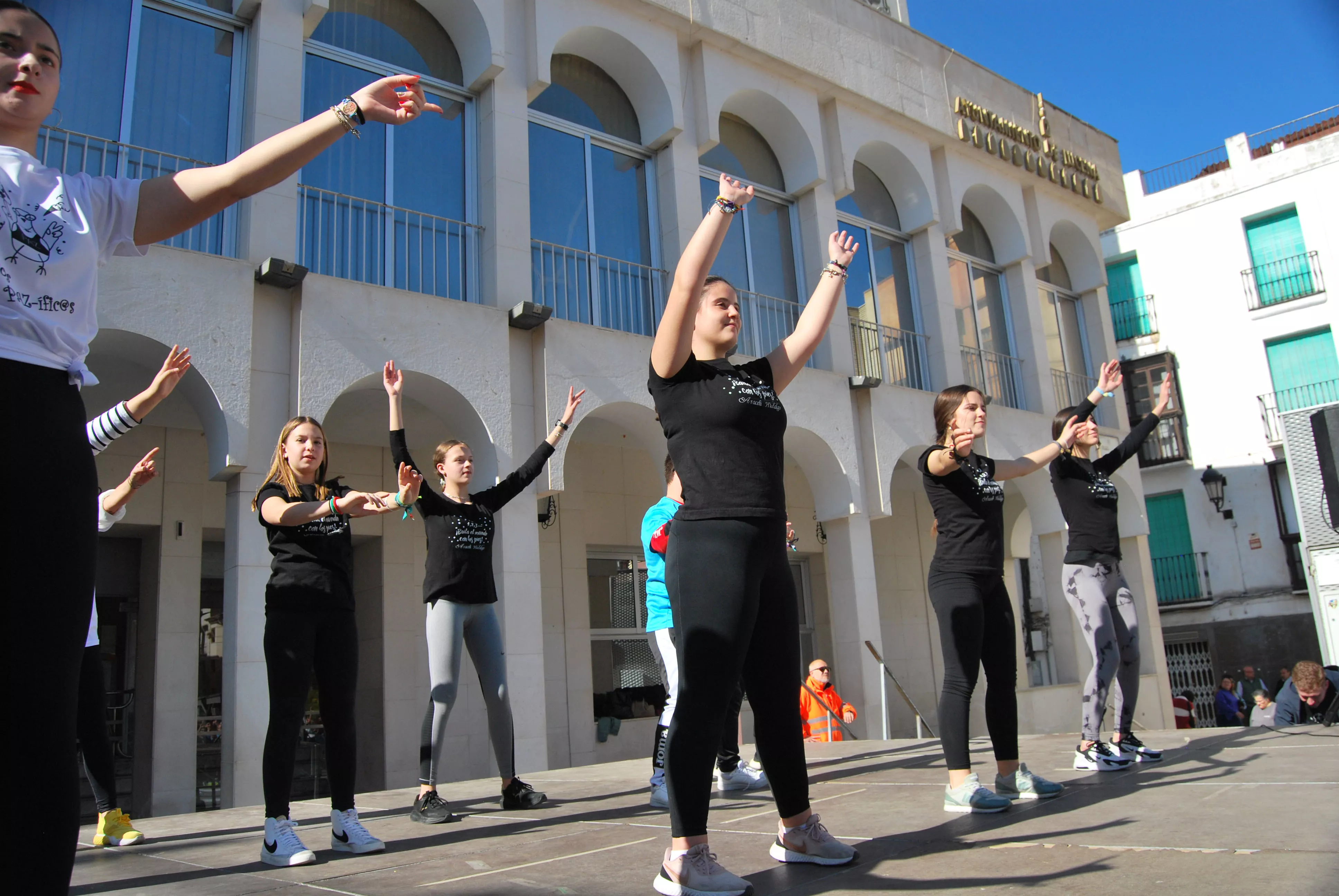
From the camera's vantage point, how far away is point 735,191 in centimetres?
288

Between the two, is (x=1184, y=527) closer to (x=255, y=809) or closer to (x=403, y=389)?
(x=403, y=389)

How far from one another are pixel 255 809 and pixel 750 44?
10.5 m

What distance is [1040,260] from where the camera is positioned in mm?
16281

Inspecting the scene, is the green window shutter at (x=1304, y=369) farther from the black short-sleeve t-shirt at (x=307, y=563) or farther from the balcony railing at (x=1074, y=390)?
the black short-sleeve t-shirt at (x=307, y=563)

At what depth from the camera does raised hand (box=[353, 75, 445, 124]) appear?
202 cm

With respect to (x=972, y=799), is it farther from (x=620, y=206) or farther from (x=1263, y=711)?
(x=620, y=206)

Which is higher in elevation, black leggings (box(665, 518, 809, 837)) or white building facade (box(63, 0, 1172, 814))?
white building facade (box(63, 0, 1172, 814))

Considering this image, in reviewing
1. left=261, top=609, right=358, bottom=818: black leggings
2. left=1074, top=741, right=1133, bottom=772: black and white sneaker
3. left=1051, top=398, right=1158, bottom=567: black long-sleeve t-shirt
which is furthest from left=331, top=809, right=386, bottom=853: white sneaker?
left=1051, top=398, right=1158, bottom=567: black long-sleeve t-shirt

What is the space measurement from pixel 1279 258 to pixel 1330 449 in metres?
23.0

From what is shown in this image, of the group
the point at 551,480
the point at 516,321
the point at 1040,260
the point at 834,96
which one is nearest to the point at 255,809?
the point at 551,480

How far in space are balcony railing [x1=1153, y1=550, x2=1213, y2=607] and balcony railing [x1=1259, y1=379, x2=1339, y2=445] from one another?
10.8 ft

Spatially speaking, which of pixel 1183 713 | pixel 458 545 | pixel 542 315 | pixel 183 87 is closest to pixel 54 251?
pixel 458 545

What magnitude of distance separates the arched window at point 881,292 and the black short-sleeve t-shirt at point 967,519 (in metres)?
9.56

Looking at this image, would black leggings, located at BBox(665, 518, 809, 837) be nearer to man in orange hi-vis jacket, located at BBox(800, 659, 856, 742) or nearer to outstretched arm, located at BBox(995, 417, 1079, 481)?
outstretched arm, located at BBox(995, 417, 1079, 481)
